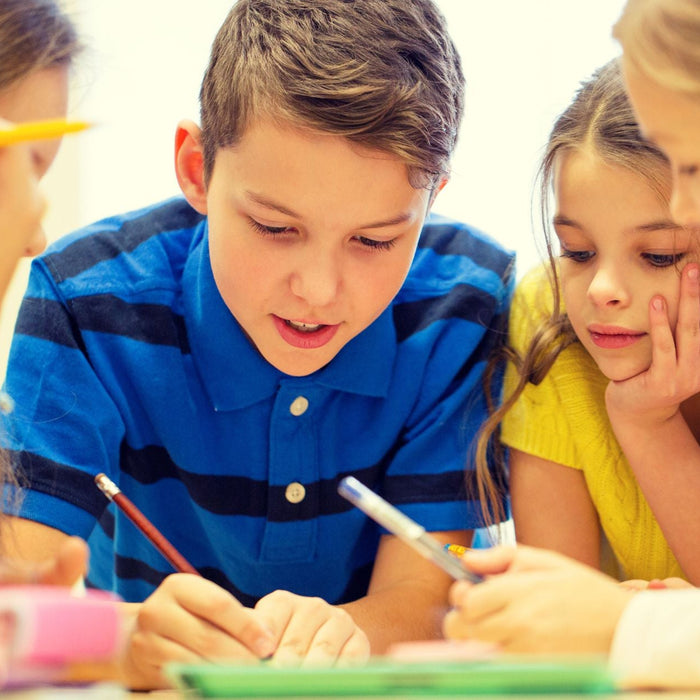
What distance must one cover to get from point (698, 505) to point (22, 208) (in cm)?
67

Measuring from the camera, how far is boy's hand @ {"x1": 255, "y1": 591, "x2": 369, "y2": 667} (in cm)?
69

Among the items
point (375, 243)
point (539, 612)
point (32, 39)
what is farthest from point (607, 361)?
point (32, 39)

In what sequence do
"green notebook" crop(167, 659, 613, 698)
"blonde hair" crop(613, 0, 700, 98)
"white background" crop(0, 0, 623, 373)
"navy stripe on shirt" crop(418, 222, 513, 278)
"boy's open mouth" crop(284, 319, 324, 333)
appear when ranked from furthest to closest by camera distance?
"white background" crop(0, 0, 623, 373) < "navy stripe on shirt" crop(418, 222, 513, 278) < "boy's open mouth" crop(284, 319, 324, 333) < "blonde hair" crop(613, 0, 700, 98) < "green notebook" crop(167, 659, 613, 698)

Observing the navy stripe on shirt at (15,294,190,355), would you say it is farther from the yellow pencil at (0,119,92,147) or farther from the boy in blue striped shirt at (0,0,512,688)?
the yellow pencil at (0,119,92,147)

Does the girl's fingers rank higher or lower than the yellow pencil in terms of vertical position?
lower

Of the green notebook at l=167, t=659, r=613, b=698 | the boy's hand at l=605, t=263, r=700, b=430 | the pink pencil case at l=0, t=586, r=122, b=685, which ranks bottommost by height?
the green notebook at l=167, t=659, r=613, b=698

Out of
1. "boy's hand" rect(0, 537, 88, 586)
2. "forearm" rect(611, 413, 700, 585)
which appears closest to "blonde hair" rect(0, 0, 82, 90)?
"boy's hand" rect(0, 537, 88, 586)

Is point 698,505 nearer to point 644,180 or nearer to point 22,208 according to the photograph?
point 644,180

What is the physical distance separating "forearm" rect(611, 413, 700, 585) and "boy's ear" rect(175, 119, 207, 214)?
1.50 ft

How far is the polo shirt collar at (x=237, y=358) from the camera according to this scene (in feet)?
3.18

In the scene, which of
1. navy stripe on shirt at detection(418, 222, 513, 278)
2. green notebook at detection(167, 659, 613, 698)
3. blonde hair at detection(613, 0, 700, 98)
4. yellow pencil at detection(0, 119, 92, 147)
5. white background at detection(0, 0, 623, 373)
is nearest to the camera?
green notebook at detection(167, 659, 613, 698)

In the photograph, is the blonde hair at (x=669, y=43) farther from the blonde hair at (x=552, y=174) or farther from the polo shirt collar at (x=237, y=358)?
the polo shirt collar at (x=237, y=358)

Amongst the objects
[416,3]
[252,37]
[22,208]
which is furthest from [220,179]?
[22,208]

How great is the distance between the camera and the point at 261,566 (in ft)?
3.31
